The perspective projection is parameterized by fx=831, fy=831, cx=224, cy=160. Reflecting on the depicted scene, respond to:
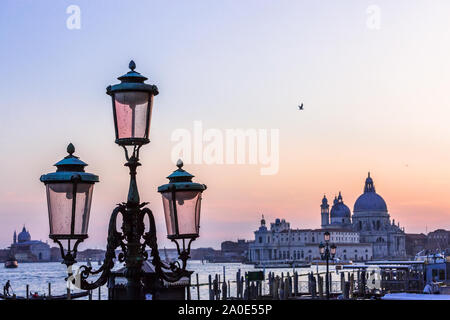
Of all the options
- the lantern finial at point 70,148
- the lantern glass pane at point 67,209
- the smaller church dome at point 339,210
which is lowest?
the lantern glass pane at point 67,209

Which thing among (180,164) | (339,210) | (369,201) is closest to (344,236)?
(369,201)

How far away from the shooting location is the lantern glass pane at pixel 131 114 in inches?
197

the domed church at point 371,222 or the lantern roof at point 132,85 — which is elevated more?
the domed church at point 371,222

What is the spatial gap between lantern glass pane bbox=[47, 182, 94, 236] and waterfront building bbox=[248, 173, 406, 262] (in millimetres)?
142221

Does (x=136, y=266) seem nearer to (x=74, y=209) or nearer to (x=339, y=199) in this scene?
(x=74, y=209)

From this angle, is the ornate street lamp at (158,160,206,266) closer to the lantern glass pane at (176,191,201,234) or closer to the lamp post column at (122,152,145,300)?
the lantern glass pane at (176,191,201,234)

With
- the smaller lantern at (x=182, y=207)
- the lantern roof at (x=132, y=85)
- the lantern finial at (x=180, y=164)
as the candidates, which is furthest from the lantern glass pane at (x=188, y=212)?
the lantern roof at (x=132, y=85)

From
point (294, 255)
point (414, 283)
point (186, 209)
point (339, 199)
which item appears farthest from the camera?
point (339, 199)

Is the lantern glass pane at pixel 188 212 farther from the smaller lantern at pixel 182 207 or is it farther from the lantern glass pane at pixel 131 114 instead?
the lantern glass pane at pixel 131 114

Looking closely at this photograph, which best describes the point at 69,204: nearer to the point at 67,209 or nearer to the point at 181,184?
the point at 67,209

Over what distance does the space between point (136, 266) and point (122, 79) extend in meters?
1.15
